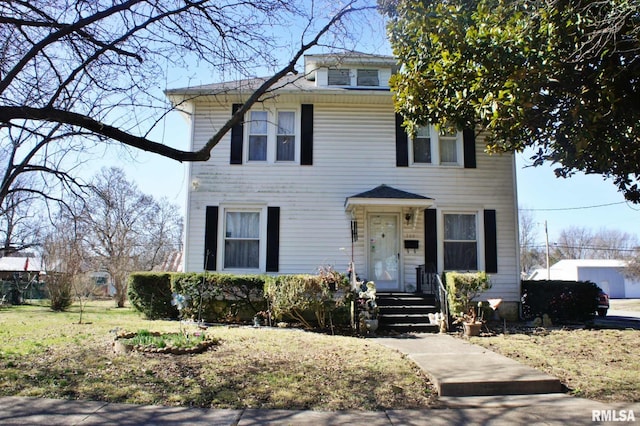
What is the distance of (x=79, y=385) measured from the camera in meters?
5.21

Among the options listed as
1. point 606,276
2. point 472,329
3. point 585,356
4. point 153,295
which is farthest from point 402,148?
point 606,276

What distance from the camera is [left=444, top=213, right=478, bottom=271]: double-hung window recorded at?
40.8ft

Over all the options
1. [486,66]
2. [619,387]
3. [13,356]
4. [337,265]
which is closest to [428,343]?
[619,387]

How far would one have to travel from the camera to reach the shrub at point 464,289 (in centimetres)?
1024

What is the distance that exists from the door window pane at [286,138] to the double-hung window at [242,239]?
5.61ft

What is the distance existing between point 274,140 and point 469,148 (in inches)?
212

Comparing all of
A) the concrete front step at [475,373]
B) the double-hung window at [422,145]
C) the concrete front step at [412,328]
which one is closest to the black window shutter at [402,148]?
the double-hung window at [422,145]

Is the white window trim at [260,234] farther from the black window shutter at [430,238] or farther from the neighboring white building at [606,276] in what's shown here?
the neighboring white building at [606,276]

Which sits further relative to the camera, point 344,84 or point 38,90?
point 344,84

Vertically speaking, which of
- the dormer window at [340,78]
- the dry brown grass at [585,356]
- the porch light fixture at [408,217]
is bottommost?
the dry brown grass at [585,356]

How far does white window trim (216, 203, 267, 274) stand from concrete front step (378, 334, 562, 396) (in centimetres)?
524

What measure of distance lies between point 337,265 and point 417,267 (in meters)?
2.12

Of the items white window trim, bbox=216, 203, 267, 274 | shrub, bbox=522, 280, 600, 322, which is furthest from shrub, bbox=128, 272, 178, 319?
shrub, bbox=522, 280, 600, 322

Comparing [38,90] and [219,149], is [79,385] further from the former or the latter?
[219,149]
